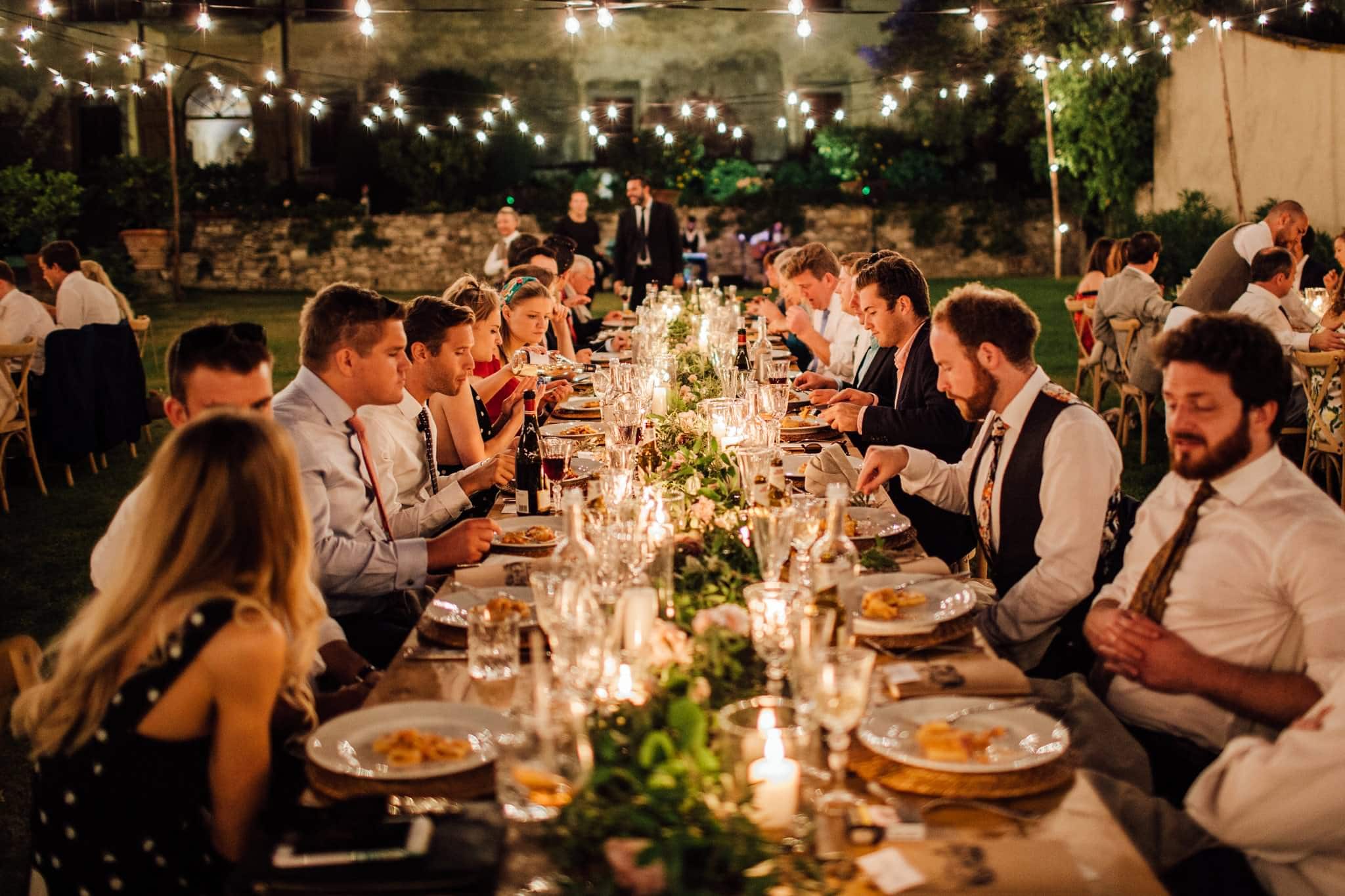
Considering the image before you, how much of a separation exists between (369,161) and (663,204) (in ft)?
42.5

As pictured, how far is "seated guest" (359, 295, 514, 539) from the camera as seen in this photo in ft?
12.2

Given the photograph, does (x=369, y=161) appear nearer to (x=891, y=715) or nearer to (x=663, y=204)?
(x=663, y=204)

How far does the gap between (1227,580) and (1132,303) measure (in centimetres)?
594

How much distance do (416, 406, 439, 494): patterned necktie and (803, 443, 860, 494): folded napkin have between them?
1151mm

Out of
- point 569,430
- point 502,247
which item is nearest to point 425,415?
point 569,430

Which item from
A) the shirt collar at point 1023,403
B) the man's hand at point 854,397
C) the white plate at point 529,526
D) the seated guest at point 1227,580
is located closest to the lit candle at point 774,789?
the seated guest at point 1227,580

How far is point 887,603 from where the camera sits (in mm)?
2311

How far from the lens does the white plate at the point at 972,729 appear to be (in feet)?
5.57

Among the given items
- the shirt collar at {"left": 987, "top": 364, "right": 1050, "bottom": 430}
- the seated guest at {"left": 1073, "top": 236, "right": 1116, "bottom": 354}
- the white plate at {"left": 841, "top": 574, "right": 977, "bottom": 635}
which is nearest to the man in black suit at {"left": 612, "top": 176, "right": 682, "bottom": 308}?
the seated guest at {"left": 1073, "top": 236, "right": 1116, "bottom": 354}

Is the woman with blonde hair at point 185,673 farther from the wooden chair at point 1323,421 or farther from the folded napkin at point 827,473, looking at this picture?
the wooden chair at point 1323,421

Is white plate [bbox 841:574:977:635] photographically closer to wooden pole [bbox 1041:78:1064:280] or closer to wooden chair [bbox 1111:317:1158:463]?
wooden chair [bbox 1111:317:1158:463]

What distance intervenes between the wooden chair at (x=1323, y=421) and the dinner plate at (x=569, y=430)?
10.2ft

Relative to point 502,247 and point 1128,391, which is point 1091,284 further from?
point 502,247

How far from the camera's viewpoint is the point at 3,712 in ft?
6.49
